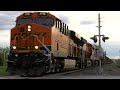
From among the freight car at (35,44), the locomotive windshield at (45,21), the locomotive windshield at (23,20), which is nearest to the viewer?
the freight car at (35,44)

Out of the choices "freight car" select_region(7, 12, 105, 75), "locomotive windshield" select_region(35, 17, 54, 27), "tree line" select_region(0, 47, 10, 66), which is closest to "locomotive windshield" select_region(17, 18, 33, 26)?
"freight car" select_region(7, 12, 105, 75)

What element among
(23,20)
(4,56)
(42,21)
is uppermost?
(23,20)

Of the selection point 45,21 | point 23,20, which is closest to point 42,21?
point 45,21

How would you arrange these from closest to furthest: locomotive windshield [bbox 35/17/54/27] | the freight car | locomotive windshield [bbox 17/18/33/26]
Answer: the freight car < locomotive windshield [bbox 35/17/54/27] < locomotive windshield [bbox 17/18/33/26]

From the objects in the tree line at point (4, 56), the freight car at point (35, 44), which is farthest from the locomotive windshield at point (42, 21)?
the tree line at point (4, 56)

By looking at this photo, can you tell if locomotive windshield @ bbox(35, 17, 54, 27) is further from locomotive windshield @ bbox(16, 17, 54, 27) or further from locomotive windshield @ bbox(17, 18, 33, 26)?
locomotive windshield @ bbox(17, 18, 33, 26)

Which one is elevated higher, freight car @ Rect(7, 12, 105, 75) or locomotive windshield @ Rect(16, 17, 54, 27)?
locomotive windshield @ Rect(16, 17, 54, 27)

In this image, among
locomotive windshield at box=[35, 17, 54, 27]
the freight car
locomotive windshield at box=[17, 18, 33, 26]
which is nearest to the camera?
the freight car

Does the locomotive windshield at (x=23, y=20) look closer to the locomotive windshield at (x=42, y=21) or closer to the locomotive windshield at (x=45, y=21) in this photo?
the locomotive windshield at (x=42, y=21)

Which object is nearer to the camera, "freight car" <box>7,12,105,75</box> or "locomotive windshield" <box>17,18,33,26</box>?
"freight car" <box>7,12,105,75</box>

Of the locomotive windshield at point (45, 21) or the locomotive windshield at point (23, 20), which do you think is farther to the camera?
the locomotive windshield at point (23, 20)

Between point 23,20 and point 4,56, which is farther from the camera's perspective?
point 4,56

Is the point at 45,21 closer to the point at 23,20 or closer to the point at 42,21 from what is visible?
the point at 42,21
